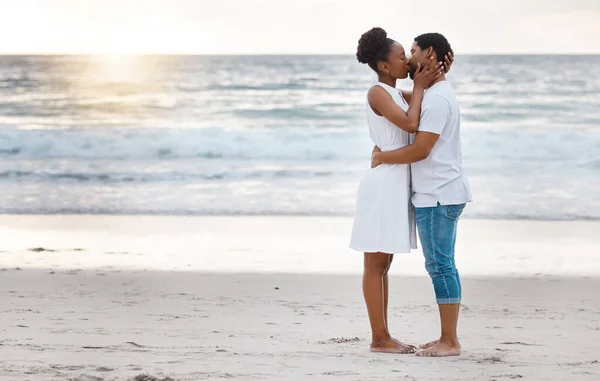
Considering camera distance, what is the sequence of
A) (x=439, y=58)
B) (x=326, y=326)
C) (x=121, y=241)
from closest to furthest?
(x=439, y=58)
(x=326, y=326)
(x=121, y=241)

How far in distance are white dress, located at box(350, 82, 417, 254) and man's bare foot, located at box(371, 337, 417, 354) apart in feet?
1.58

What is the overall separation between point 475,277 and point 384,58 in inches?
118

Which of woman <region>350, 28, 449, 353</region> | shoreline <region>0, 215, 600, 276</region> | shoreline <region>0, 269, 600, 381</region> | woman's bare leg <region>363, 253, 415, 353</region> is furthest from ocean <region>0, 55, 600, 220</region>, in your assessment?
woman <region>350, 28, 449, 353</region>

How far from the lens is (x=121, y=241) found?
339 inches

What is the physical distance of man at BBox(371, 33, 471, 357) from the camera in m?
4.37

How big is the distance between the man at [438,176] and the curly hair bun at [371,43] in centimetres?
17

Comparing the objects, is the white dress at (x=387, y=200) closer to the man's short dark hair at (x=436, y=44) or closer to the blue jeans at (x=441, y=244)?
the blue jeans at (x=441, y=244)

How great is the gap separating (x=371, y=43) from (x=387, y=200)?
0.78 meters

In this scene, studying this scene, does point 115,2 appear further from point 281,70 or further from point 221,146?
point 221,146

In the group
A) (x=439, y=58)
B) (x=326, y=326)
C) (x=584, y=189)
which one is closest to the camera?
(x=439, y=58)

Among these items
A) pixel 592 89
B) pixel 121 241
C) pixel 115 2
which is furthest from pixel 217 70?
pixel 121 241

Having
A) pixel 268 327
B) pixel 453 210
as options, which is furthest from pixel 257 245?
pixel 453 210

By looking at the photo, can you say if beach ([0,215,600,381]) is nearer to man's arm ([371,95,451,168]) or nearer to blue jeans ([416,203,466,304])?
A: blue jeans ([416,203,466,304])

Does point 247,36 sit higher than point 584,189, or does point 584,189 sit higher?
point 247,36
